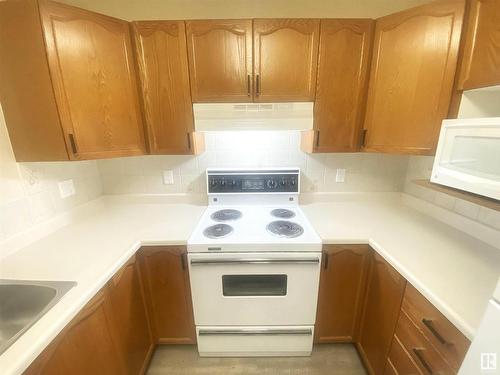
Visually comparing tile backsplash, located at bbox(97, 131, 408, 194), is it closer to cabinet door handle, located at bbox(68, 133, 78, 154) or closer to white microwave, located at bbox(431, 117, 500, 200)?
cabinet door handle, located at bbox(68, 133, 78, 154)

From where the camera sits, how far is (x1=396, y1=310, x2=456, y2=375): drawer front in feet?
2.76

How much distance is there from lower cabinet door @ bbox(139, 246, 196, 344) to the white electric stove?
0.07 m

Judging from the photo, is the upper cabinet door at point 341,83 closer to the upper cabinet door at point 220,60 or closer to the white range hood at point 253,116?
the white range hood at point 253,116

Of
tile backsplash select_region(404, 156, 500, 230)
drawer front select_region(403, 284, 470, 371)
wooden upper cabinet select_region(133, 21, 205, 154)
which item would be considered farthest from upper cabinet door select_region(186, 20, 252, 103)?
drawer front select_region(403, 284, 470, 371)

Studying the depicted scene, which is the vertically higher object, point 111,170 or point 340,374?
point 111,170

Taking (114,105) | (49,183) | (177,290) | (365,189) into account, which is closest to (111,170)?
(49,183)

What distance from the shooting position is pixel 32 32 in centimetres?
101

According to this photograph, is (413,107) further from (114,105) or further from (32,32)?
(32,32)

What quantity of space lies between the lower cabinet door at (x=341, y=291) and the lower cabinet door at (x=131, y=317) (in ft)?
3.67

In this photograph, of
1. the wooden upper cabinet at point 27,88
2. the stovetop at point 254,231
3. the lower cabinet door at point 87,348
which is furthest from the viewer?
the stovetop at point 254,231

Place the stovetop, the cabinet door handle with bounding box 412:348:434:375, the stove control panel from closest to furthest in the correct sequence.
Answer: the cabinet door handle with bounding box 412:348:434:375
the stovetop
the stove control panel

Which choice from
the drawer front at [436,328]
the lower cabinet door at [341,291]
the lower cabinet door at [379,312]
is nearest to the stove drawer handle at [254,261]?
the lower cabinet door at [341,291]

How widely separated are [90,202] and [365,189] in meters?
2.20

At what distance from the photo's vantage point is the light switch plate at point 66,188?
4.78 feet
